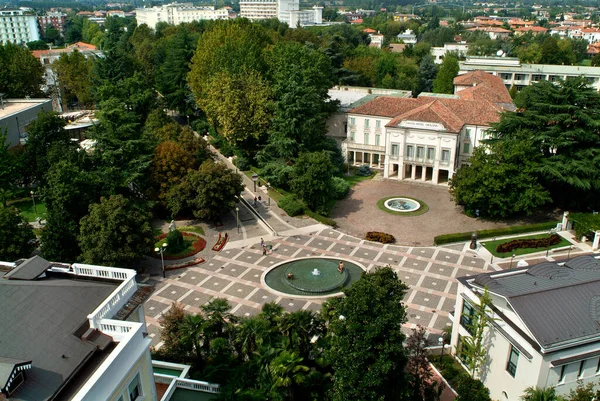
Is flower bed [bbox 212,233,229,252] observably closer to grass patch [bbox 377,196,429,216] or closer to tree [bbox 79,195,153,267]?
tree [bbox 79,195,153,267]

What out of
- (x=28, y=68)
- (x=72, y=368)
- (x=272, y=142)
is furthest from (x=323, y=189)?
(x=28, y=68)

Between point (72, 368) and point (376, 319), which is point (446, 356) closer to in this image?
point (376, 319)

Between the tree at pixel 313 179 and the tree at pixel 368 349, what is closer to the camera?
the tree at pixel 368 349

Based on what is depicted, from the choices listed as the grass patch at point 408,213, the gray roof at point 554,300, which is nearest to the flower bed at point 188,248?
the grass patch at point 408,213

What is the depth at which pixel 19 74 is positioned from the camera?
252 feet

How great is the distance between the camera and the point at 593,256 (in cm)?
3033

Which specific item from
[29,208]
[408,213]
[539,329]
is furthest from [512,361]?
[29,208]

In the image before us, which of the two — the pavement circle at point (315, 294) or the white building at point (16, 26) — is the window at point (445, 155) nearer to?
the pavement circle at point (315, 294)

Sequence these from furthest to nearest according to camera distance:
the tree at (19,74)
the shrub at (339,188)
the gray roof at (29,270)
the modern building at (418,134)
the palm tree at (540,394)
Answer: the tree at (19,74), the modern building at (418,134), the shrub at (339,188), the palm tree at (540,394), the gray roof at (29,270)

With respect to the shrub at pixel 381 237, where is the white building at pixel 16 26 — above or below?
above

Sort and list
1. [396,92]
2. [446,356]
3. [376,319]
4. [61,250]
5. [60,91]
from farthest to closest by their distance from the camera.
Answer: [60,91] → [396,92] → [61,250] → [446,356] → [376,319]

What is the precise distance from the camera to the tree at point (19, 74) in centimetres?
7575

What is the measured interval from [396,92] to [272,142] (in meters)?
28.1

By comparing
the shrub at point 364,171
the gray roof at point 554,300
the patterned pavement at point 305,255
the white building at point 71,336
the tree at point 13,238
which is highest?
the white building at point 71,336
